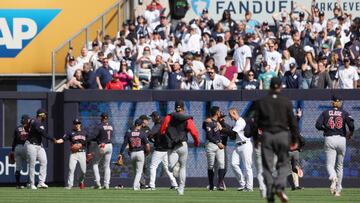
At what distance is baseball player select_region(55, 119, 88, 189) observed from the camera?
31.0 m

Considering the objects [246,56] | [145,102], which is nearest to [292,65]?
[246,56]

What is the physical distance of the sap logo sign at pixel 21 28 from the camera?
37.0m

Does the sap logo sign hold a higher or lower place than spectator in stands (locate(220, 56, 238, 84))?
higher

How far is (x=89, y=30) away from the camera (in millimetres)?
36219

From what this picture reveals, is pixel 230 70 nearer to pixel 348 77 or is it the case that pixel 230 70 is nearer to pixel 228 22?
pixel 228 22

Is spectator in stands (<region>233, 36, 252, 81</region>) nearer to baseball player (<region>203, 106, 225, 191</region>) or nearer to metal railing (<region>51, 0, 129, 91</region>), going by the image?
baseball player (<region>203, 106, 225, 191</region>)

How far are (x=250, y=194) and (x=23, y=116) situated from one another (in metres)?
7.16

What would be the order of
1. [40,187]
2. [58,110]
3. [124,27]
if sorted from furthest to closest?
[124,27] < [58,110] < [40,187]

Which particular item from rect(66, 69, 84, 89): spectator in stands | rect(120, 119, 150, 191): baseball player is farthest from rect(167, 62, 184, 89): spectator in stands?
rect(120, 119, 150, 191): baseball player

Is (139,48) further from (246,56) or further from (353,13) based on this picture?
Answer: (353,13)

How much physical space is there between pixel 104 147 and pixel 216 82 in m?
3.97

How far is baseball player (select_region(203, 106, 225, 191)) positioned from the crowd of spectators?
3.58 metres

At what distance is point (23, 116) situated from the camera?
31.2 metres

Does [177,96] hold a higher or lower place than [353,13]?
lower
